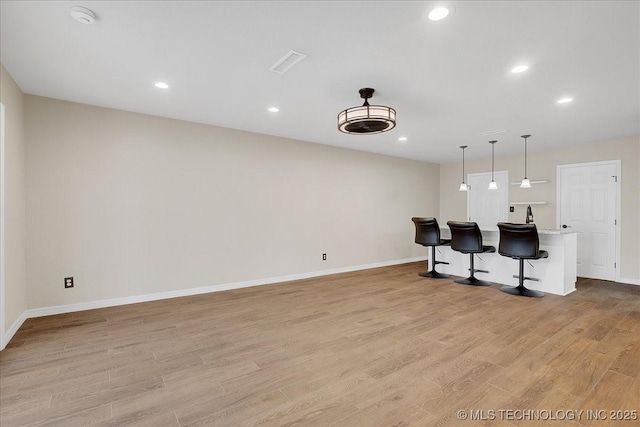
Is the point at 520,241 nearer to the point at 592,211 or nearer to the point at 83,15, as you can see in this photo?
the point at 592,211

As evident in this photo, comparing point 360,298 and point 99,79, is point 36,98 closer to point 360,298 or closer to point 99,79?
point 99,79

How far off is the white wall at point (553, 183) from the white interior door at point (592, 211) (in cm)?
11

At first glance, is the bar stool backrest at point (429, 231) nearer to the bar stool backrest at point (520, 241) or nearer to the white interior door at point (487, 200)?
the bar stool backrest at point (520, 241)

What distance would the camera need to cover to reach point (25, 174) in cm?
344

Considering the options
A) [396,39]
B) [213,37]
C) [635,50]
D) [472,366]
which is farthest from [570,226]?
[213,37]

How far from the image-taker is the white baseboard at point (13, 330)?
2.68 m

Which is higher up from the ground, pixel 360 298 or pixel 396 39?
pixel 396 39

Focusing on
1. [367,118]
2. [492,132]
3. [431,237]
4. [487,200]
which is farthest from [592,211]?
[367,118]

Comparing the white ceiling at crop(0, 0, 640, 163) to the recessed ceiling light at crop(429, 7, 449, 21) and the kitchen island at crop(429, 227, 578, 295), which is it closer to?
the recessed ceiling light at crop(429, 7, 449, 21)

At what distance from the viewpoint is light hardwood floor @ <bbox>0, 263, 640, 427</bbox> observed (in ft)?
6.04

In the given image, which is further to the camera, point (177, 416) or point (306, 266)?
point (306, 266)

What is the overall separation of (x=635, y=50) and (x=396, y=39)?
201 centimetres

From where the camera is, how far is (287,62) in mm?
2695

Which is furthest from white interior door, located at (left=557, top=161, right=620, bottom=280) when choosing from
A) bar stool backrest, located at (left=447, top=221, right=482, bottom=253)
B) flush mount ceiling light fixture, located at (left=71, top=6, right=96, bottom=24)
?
flush mount ceiling light fixture, located at (left=71, top=6, right=96, bottom=24)
